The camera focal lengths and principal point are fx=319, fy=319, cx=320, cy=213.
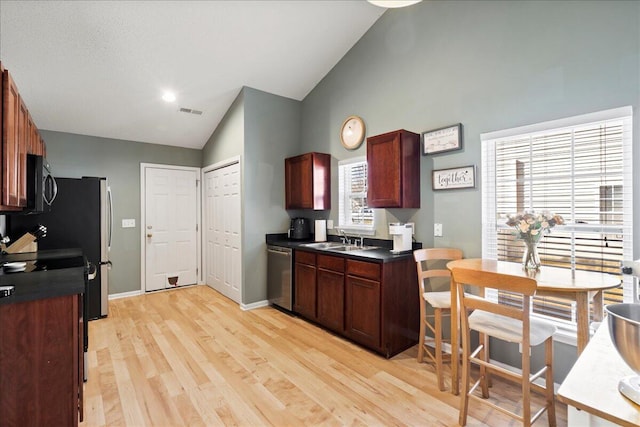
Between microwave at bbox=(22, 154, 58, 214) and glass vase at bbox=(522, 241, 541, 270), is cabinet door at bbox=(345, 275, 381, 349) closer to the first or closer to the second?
glass vase at bbox=(522, 241, 541, 270)

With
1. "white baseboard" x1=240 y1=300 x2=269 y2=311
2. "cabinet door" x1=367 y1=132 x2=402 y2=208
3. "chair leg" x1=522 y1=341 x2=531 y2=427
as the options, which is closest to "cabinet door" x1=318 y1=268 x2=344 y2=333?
"cabinet door" x1=367 y1=132 x2=402 y2=208

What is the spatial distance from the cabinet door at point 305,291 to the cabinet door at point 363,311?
0.55m

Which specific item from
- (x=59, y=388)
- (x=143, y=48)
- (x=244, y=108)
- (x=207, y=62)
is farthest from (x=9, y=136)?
(x=244, y=108)

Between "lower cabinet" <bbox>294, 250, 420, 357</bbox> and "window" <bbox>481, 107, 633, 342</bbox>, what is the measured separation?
800 millimetres

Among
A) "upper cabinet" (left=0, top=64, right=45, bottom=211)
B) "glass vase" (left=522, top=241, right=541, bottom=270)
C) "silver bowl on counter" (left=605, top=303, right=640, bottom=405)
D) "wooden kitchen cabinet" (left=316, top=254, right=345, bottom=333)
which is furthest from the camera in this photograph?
"wooden kitchen cabinet" (left=316, top=254, right=345, bottom=333)

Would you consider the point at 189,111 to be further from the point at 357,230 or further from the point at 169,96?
the point at 357,230

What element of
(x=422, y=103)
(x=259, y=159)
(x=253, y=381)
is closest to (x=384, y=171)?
(x=422, y=103)

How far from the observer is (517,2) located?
254cm

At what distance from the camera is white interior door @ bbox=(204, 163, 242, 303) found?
4.52m

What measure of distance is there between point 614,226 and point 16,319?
11.7 feet

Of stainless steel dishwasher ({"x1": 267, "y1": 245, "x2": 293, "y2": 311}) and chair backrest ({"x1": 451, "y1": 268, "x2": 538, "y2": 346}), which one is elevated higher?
chair backrest ({"x1": 451, "y1": 268, "x2": 538, "y2": 346})

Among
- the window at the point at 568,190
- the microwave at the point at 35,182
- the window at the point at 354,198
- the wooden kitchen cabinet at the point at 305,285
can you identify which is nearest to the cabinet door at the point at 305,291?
the wooden kitchen cabinet at the point at 305,285

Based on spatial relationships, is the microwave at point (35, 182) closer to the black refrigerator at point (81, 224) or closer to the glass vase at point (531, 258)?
the black refrigerator at point (81, 224)

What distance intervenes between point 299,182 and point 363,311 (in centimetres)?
203
